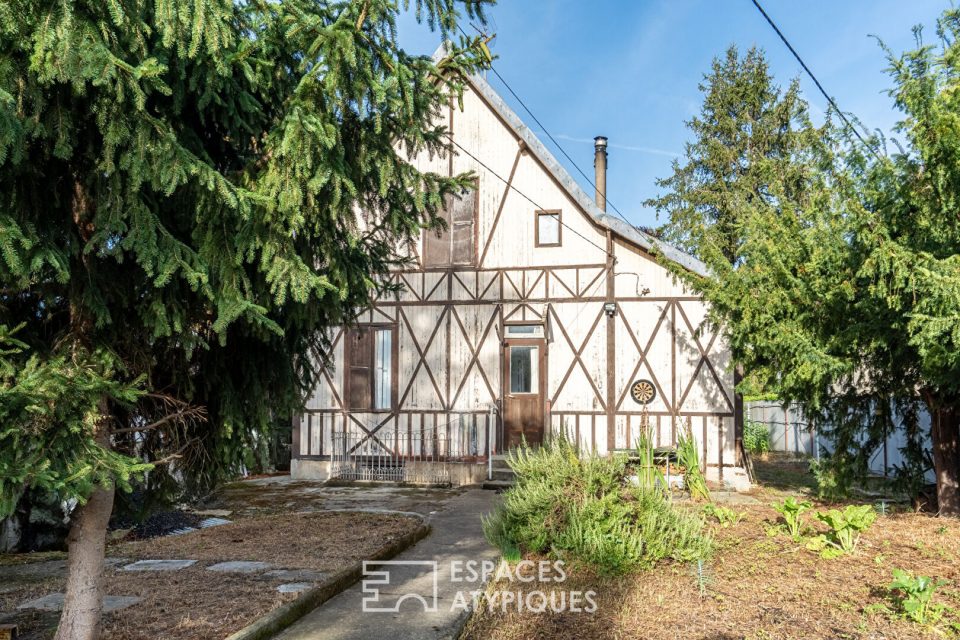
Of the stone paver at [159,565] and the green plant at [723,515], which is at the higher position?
the green plant at [723,515]

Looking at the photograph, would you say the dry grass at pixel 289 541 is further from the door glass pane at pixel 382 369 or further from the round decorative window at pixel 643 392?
the round decorative window at pixel 643 392

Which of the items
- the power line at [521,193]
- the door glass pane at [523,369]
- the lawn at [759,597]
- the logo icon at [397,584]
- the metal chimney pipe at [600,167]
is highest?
the metal chimney pipe at [600,167]

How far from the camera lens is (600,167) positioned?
16.1 m

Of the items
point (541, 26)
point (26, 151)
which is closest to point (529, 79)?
point (541, 26)

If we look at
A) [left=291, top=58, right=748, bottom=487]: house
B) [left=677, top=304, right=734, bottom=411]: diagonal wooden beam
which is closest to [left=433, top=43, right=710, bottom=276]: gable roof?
[left=291, top=58, right=748, bottom=487]: house

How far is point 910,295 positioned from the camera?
703cm

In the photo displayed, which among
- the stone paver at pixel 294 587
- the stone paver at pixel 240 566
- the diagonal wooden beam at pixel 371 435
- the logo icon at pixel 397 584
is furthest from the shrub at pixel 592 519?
the diagonal wooden beam at pixel 371 435

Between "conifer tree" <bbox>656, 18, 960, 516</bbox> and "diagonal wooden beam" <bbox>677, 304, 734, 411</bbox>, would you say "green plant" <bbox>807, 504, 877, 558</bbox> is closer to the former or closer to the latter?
"conifer tree" <bbox>656, 18, 960, 516</bbox>

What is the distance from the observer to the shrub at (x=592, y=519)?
5777mm

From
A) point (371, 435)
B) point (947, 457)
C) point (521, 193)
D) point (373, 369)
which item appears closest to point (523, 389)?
point (373, 369)

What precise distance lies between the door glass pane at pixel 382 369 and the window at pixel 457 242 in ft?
5.43

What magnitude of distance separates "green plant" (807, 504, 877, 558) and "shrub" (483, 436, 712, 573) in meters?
1.10

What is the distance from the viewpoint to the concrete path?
4.81m

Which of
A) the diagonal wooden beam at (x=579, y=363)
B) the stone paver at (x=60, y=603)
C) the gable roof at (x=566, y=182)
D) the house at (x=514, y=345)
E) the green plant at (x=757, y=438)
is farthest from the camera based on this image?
the green plant at (x=757, y=438)
